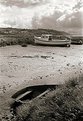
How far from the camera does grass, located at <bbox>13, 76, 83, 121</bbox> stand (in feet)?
30.4

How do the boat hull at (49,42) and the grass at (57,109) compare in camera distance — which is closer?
the grass at (57,109)

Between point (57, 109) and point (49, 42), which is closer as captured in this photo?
point (57, 109)

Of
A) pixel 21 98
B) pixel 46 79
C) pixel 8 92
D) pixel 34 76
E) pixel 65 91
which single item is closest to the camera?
pixel 65 91

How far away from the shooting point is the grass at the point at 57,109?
30.4 ft

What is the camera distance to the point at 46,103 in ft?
36.7

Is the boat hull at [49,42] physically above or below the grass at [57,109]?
below

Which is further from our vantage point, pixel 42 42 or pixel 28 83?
pixel 42 42

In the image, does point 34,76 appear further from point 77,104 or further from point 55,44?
point 55,44

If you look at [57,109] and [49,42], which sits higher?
[57,109]

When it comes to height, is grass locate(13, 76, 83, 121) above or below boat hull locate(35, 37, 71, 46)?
above

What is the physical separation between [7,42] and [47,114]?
52029 millimetres

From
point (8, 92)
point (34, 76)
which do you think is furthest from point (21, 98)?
point (34, 76)

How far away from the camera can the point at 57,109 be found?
9977 mm

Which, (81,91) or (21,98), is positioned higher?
(81,91)
